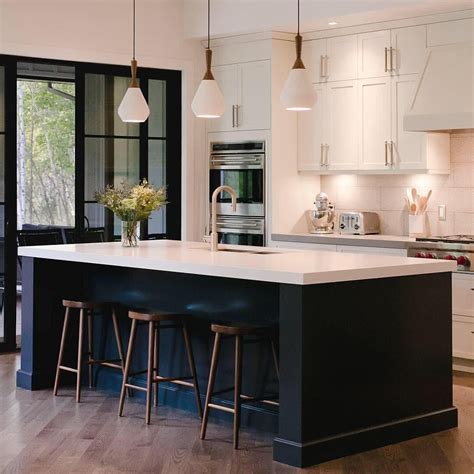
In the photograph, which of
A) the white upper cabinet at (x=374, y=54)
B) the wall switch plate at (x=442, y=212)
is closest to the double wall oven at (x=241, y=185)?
the white upper cabinet at (x=374, y=54)

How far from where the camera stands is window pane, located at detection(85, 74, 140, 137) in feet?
25.6

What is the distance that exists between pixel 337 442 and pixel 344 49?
12.6 feet

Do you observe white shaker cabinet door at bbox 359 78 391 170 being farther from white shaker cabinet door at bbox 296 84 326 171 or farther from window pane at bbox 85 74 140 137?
window pane at bbox 85 74 140 137

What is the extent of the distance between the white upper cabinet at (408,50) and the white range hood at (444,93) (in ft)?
0.41

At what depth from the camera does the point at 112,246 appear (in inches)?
247

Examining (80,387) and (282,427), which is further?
(80,387)

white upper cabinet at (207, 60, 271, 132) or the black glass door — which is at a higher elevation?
white upper cabinet at (207, 60, 271, 132)

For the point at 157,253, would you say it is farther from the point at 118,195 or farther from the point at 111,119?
the point at 111,119

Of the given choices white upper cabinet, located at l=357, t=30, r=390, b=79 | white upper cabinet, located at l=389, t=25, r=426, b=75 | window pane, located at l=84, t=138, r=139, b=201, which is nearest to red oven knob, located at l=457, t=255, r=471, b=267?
white upper cabinet, located at l=389, t=25, r=426, b=75

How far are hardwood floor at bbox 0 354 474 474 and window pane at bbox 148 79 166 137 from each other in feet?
10.2

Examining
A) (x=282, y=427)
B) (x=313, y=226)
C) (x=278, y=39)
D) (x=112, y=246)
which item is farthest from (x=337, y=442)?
(x=278, y=39)

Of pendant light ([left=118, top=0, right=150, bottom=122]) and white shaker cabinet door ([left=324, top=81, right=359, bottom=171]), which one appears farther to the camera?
white shaker cabinet door ([left=324, top=81, right=359, bottom=171])

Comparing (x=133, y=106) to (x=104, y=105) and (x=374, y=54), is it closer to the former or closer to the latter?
(x=104, y=105)

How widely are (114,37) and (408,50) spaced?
242 cm
